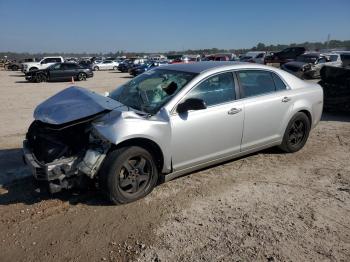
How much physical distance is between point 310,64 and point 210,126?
1744cm

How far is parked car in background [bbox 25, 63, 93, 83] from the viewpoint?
2336cm

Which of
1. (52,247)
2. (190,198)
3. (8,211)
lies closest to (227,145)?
(190,198)

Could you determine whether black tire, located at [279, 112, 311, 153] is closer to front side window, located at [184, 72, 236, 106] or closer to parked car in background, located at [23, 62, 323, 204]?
parked car in background, located at [23, 62, 323, 204]

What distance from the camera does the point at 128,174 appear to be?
4012 millimetres

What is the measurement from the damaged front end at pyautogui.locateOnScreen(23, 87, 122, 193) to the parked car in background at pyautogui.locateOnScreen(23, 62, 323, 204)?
1 cm

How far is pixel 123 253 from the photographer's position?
10.3 ft

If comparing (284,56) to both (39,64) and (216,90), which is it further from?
(216,90)

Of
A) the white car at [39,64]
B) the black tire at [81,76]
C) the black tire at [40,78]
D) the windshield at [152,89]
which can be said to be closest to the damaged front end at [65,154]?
the windshield at [152,89]

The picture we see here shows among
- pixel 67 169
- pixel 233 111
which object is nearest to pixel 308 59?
pixel 233 111

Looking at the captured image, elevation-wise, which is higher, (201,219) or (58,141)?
(58,141)

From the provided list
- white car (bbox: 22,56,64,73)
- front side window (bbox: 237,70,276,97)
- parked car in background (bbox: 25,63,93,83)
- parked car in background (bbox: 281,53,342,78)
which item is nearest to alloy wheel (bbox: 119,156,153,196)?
front side window (bbox: 237,70,276,97)

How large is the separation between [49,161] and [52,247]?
1.03 meters

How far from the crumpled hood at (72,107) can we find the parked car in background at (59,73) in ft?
66.8

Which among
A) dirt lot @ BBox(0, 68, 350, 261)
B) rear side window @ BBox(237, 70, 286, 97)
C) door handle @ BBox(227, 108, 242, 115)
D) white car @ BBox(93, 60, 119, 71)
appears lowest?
white car @ BBox(93, 60, 119, 71)
